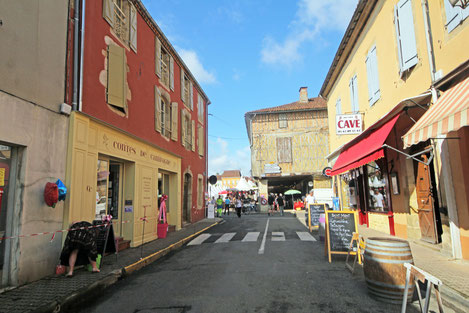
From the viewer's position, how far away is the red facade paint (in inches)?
290

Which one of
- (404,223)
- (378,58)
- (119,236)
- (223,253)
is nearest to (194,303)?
(223,253)

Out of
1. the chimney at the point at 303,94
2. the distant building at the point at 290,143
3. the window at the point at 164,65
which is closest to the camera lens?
the window at the point at 164,65

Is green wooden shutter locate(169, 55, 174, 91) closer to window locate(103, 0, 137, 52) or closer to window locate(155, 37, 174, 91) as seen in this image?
window locate(155, 37, 174, 91)

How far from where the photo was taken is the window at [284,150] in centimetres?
2900

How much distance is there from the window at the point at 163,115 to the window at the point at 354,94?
7.64 metres

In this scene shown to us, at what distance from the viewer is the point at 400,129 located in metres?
8.77

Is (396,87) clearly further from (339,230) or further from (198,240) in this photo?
(198,240)

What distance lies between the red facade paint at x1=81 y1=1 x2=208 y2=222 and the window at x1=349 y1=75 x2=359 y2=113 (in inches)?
304

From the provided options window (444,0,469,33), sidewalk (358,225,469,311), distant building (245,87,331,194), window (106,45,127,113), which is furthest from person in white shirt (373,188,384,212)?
distant building (245,87,331,194)

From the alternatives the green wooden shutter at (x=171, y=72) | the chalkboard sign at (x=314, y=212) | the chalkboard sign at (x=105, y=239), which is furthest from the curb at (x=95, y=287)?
the green wooden shutter at (x=171, y=72)

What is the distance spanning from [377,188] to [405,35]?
544 centimetres

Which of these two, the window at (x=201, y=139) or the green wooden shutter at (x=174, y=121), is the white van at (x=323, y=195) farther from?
the green wooden shutter at (x=174, y=121)

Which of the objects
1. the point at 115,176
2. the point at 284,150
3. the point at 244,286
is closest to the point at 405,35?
the point at 244,286

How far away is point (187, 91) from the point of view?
52.2ft
